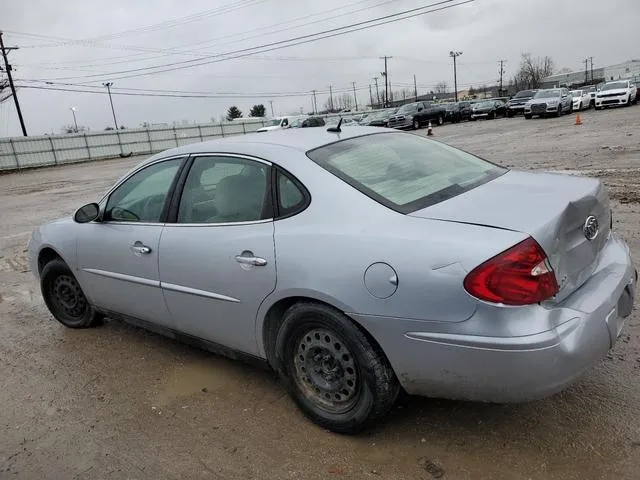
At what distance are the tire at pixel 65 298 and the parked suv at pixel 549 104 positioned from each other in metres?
31.1

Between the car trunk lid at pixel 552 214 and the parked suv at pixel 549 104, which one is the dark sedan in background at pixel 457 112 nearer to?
the parked suv at pixel 549 104

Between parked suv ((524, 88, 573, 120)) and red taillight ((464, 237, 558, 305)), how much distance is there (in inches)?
1253

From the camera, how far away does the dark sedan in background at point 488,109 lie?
129 ft

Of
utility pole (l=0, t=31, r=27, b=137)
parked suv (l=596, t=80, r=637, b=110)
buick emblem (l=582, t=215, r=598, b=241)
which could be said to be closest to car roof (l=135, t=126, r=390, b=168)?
buick emblem (l=582, t=215, r=598, b=241)

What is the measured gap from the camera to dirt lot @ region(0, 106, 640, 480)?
2580 mm

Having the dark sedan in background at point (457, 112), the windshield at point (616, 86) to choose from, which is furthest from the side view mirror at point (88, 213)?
the dark sedan in background at point (457, 112)

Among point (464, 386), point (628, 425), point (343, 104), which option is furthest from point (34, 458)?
point (343, 104)

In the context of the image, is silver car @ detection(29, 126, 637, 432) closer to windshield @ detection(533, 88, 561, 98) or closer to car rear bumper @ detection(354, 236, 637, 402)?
car rear bumper @ detection(354, 236, 637, 402)

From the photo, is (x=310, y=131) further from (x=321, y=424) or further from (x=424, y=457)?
(x=424, y=457)

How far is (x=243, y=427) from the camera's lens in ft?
10.0

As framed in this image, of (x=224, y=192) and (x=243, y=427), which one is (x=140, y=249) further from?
(x=243, y=427)

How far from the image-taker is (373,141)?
135 inches

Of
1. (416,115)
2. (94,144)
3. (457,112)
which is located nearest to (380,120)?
(416,115)

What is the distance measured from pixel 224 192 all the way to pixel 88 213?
1469 mm
